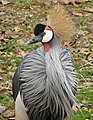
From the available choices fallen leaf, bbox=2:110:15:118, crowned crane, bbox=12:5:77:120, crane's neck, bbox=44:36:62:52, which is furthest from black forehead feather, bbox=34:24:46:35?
fallen leaf, bbox=2:110:15:118

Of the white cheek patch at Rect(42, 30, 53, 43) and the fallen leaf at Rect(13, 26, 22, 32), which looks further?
the fallen leaf at Rect(13, 26, 22, 32)

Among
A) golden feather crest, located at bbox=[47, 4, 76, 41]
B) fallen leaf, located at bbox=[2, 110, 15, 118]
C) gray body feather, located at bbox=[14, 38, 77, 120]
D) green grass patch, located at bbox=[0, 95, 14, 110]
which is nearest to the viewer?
gray body feather, located at bbox=[14, 38, 77, 120]

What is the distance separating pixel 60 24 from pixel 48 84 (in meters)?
0.48

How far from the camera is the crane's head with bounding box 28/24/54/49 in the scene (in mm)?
4027

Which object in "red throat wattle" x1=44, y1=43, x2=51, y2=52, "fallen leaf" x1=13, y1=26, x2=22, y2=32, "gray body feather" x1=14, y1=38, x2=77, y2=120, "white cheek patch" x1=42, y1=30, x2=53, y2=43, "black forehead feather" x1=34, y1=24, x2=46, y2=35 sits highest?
"black forehead feather" x1=34, y1=24, x2=46, y2=35

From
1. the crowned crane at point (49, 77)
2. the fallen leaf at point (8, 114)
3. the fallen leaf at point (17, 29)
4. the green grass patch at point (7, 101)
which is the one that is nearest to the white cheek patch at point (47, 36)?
the crowned crane at point (49, 77)

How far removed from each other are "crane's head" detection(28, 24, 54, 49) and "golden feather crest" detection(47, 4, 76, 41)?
8cm

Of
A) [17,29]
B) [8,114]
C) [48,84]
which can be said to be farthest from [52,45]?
[17,29]

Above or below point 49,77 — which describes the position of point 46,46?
above

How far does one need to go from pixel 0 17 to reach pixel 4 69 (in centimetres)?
202

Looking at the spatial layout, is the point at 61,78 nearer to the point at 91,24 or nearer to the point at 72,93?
the point at 72,93

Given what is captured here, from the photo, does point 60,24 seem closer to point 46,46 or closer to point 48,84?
point 46,46

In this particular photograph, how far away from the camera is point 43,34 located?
13.2 feet

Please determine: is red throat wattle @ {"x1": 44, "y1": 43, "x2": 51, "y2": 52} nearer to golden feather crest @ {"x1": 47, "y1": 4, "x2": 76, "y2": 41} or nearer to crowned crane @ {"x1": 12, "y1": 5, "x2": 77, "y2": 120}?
crowned crane @ {"x1": 12, "y1": 5, "x2": 77, "y2": 120}
